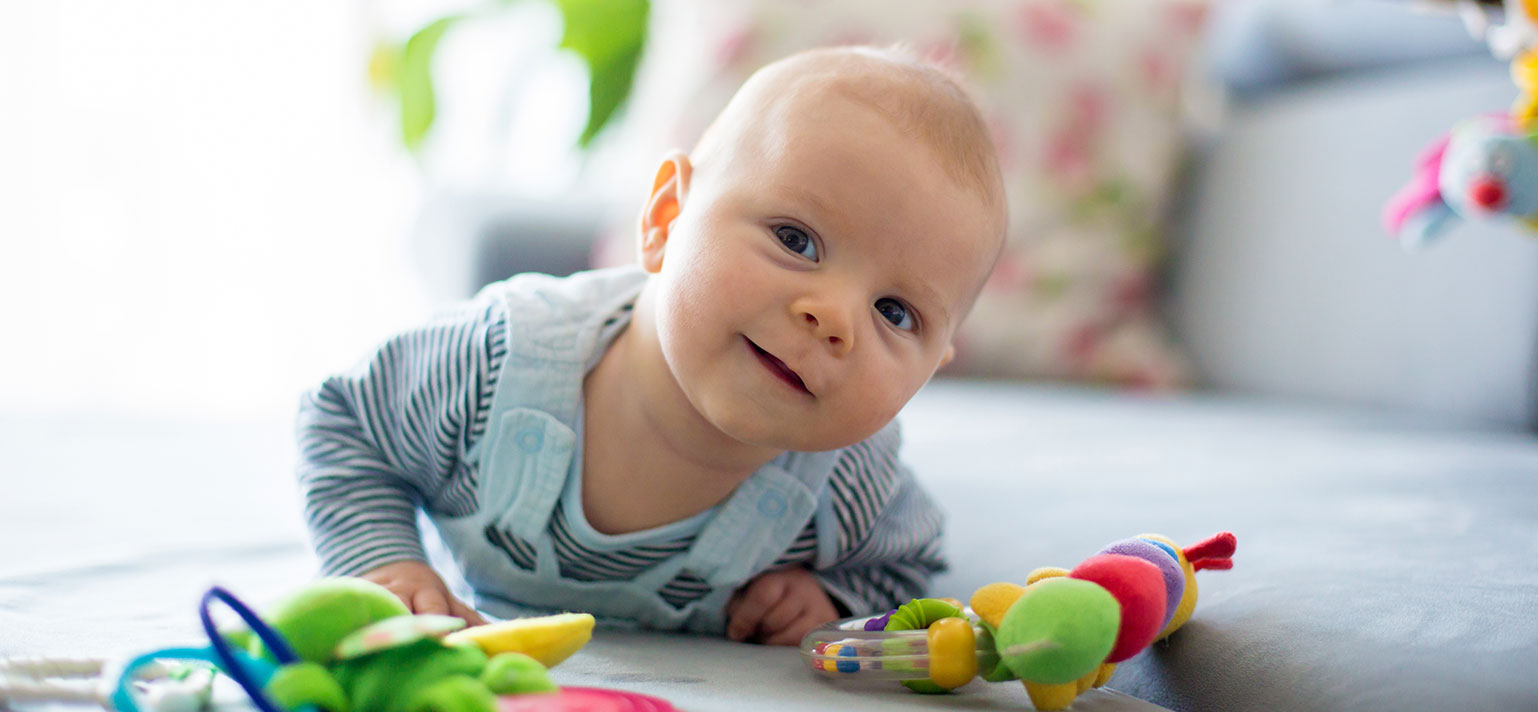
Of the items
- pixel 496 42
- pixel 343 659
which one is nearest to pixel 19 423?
pixel 343 659

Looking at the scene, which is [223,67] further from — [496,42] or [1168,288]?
[1168,288]

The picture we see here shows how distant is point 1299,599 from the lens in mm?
676

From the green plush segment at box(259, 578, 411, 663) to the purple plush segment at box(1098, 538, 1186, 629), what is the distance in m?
0.36

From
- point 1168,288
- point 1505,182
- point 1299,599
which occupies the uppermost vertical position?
point 1168,288

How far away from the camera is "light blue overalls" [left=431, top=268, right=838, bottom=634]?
0.76 meters

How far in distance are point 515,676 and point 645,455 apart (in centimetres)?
28

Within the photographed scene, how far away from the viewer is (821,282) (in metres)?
0.64

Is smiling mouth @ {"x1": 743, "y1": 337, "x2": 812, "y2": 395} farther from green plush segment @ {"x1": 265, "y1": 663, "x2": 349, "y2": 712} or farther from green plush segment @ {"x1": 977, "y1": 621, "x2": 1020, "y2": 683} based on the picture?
green plush segment @ {"x1": 265, "y1": 663, "x2": 349, "y2": 712}

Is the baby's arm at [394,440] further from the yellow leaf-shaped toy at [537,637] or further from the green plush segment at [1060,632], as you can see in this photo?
the green plush segment at [1060,632]

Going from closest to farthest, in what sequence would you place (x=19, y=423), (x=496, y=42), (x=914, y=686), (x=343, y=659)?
(x=343, y=659) → (x=914, y=686) → (x=19, y=423) → (x=496, y=42)

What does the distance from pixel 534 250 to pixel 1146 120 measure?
927mm

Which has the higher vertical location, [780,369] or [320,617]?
[780,369]

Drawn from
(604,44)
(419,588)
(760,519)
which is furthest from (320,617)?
(604,44)

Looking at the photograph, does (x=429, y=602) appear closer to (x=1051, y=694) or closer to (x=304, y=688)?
(x=304, y=688)
